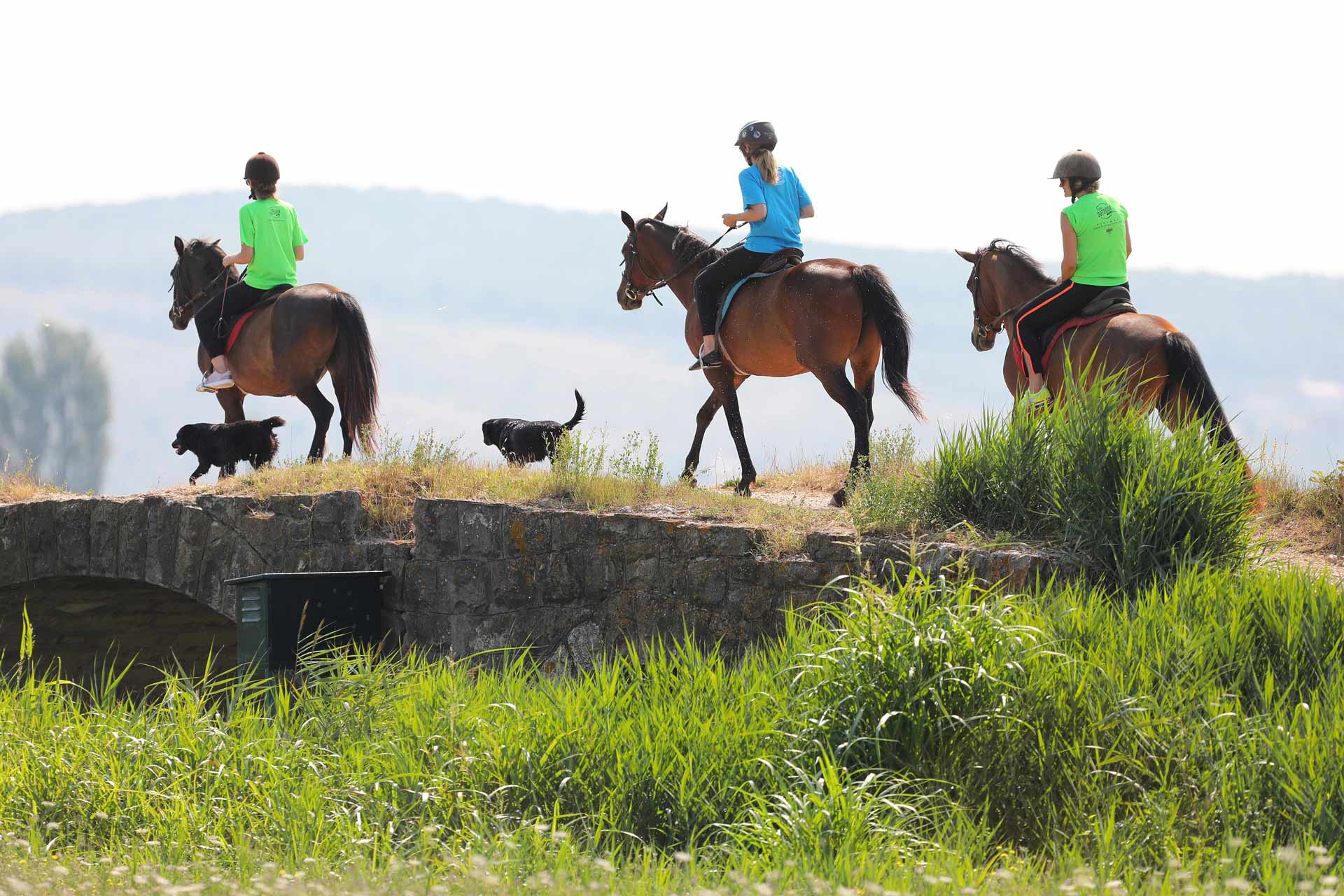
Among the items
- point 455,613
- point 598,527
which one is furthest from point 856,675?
point 455,613

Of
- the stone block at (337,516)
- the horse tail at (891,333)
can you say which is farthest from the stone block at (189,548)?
the horse tail at (891,333)

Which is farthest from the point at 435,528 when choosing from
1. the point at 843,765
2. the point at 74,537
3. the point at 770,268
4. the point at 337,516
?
the point at 843,765

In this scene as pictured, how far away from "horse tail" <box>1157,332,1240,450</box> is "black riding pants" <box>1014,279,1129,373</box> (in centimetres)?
87

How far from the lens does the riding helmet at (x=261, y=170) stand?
13.0 metres

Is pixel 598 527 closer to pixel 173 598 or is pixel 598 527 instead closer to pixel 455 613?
pixel 455 613

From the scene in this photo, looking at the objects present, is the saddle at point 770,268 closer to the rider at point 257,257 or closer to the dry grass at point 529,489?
the dry grass at point 529,489

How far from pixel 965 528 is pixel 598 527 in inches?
96.7

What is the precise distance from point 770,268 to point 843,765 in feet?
20.8

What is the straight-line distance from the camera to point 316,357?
12.6 meters

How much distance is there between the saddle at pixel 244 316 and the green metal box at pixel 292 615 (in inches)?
177

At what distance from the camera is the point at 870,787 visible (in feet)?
16.7

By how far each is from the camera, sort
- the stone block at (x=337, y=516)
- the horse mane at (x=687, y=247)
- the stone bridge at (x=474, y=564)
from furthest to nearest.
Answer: the horse mane at (x=687, y=247), the stone block at (x=337, y=516), the stone bridge at (x=474, y=564)

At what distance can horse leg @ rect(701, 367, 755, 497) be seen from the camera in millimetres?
11062

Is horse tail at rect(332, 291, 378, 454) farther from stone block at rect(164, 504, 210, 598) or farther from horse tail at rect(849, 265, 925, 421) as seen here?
horse tail at rect(849, 265, 925, 421)
